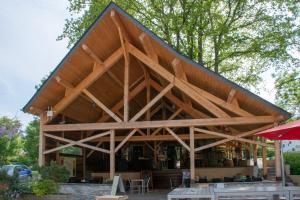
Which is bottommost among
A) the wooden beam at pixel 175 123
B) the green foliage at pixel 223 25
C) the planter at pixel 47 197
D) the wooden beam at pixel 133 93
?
the planter at pixel 47 197

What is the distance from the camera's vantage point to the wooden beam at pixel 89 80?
1290cm

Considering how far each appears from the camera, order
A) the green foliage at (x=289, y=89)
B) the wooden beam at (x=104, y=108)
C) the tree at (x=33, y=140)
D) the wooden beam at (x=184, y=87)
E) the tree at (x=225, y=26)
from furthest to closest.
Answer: the tree at (x=33, y=140) → the green foliage at (x=289, y=89) → the tree at (x=225, y=26) → the wooden beam at (x=104, y=108) → the wooden beam at (x=184, y=87)

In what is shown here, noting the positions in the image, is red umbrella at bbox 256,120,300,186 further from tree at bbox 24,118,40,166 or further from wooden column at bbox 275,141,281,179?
tree at bbox 24,118,40,166

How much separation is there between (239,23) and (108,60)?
11.1 meters

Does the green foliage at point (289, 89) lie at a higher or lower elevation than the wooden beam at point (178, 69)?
higher

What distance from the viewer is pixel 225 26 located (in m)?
20.2

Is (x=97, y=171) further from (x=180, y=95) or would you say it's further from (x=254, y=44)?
(x=254, y=44)

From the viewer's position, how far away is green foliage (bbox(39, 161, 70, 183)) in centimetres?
1163

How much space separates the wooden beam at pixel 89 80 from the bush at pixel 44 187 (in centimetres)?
287

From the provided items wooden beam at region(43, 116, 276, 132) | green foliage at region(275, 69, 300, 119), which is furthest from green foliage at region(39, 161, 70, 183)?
green foliage at region(275, 69, 300, 119)

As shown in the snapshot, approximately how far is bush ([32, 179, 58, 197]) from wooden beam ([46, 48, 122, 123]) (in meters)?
2.87

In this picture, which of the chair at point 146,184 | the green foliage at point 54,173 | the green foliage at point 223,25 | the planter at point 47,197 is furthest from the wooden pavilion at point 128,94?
the green foliage at point 223,25

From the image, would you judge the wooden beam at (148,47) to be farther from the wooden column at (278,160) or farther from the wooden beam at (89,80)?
the wooden column at (278,160)

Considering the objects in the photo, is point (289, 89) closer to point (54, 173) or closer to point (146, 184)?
point (146, 184)
